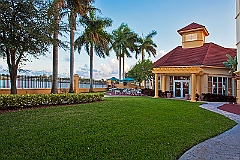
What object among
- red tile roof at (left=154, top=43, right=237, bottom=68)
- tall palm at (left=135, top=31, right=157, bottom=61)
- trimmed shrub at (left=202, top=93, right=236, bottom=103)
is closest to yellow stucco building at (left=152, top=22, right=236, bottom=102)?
red tile roof at (left=154, top=43, right=237, bottom=68)

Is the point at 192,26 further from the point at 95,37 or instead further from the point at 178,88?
the point at 95,37

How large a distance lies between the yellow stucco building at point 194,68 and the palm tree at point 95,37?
6798 millimetres

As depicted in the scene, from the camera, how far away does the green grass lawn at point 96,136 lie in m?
5.17

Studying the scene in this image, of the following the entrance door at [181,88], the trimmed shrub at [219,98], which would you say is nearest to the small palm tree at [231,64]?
the trimmed shrub at [219,98]

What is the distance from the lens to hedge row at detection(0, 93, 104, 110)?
10227 millimetres

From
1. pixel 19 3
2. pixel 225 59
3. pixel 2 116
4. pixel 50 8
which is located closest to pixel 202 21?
pixel 225 59

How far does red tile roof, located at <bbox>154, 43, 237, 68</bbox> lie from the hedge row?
43.3ft

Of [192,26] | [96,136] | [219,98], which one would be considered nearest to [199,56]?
[192,26]

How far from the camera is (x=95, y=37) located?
944 inches

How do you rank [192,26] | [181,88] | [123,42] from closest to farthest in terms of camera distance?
[181,88] → [192,26] → [123,42]

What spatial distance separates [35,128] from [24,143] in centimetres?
131

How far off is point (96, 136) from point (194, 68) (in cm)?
1733

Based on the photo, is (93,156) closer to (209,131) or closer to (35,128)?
(35,128)

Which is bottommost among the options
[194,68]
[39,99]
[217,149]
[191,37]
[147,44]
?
[217,149]
